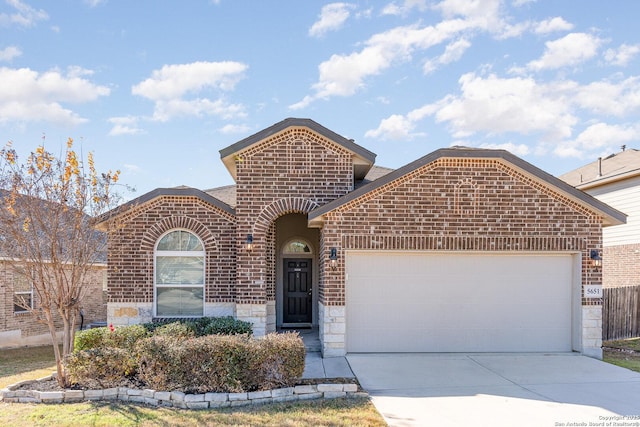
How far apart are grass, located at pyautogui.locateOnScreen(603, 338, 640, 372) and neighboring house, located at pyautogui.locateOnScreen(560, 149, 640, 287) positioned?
456 centimetres

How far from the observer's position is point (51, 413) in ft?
22.8

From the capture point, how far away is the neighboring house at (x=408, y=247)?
10.5 metres

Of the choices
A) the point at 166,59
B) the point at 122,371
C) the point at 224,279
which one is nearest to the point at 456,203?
the point at 224,279

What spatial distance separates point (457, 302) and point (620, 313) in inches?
241

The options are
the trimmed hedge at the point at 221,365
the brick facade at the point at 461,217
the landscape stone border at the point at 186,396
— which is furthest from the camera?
the brick facade at the point at 461,217

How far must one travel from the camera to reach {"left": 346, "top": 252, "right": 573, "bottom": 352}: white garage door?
1068 cm

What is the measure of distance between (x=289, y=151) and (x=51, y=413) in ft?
23.0

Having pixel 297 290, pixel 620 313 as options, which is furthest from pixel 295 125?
pixel 620 313

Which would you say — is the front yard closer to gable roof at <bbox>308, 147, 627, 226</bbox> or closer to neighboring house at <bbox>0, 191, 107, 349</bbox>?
gable roof at <bbox>308, 147, 627, 226</bbox>

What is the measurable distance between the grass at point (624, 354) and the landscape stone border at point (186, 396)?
6195 mm

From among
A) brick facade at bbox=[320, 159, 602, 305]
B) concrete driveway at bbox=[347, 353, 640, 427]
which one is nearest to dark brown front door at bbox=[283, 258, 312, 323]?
brick facade at bbox=[320, 159, 602, 305]

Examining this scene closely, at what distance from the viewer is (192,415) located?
6820 millimetres

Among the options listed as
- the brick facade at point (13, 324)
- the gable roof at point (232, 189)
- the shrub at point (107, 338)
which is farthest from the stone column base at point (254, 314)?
the brick facade at point (13, 324)

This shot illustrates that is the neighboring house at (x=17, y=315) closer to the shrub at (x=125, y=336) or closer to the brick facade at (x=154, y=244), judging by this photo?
the brick facade at (x=154, y=244)
